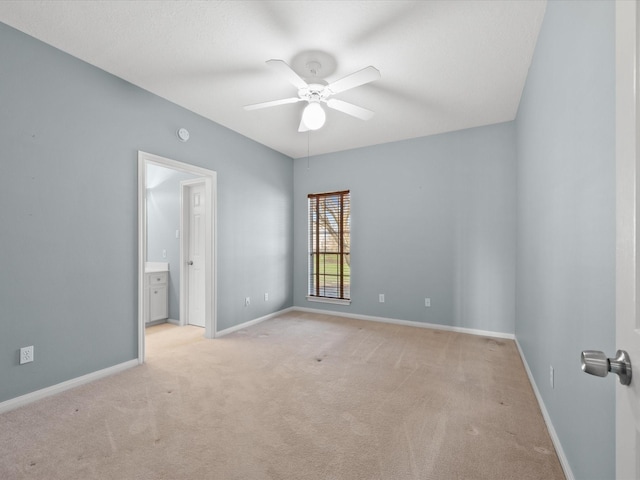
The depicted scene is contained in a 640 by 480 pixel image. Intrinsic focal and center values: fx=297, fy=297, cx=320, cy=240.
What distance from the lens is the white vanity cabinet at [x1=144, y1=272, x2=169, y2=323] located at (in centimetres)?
433

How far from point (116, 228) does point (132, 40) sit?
63.1 inches

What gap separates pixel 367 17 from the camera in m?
2.05

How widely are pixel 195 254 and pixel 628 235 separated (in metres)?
4.53

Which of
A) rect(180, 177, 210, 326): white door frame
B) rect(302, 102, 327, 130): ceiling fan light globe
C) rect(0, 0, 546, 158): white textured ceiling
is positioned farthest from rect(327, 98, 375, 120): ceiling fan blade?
rect(180, 177, 210, 326): white door frame

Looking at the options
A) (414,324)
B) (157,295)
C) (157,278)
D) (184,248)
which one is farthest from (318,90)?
(157,295)

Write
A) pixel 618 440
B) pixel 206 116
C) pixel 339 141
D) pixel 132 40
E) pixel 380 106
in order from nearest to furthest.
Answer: pixel 618 440 → pixel 132 40 → pixel 380 106 → pixel 206 116 → pixel 339 141

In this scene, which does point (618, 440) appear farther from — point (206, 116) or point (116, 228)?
point (206, 116)

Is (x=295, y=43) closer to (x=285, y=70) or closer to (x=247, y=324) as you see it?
(x=285, y=70)

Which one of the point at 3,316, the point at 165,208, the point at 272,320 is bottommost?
the point at 272,320

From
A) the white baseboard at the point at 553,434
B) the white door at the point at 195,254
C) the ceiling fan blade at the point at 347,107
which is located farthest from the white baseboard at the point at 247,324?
the white baseboard at the point at 553,434

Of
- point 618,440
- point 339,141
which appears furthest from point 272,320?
point 618,440

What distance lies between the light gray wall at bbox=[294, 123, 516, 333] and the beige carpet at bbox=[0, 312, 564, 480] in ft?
3.18

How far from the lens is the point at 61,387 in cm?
241

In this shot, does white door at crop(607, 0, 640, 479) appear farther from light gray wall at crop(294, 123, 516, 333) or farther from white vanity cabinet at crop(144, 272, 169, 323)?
white vanity cabinet at crop(144, 272, 169, 323)
